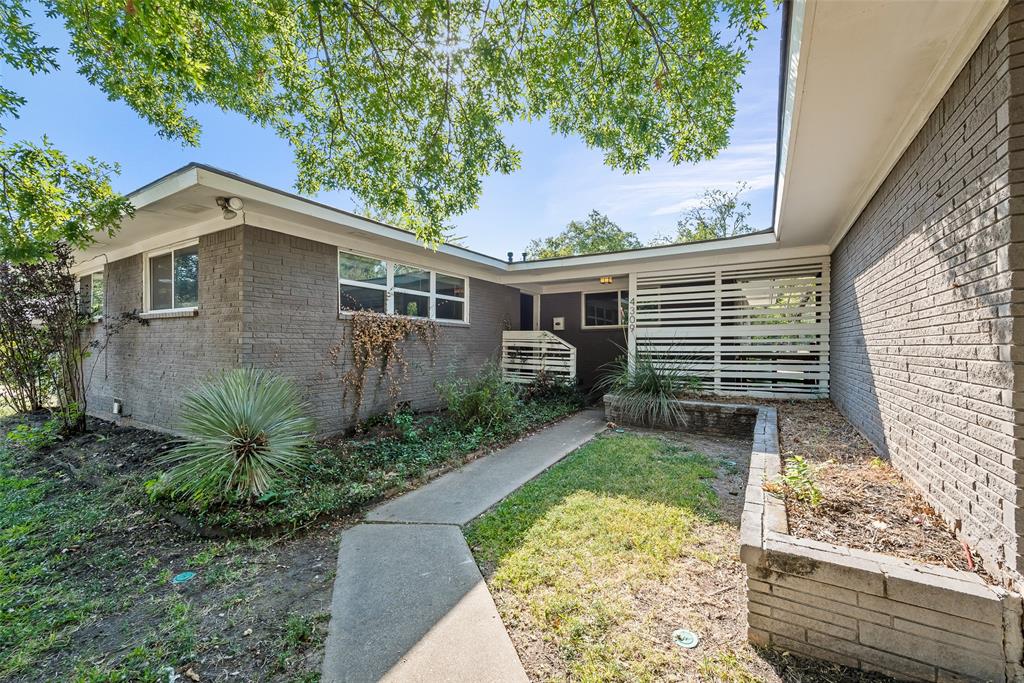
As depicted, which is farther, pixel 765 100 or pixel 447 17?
pixel 765 100

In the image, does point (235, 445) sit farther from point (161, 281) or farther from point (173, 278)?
point (161, 281)

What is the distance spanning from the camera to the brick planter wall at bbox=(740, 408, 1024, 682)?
1624 mm

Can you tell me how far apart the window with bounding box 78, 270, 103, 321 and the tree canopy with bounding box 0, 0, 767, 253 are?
443 centimetres

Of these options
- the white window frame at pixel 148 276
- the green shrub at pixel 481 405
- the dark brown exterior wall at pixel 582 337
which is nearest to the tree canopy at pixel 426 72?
the white window frame at pixel 148 276

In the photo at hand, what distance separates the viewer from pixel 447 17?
395 centimetres

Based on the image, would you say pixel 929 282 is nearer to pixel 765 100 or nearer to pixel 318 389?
pixel 765 100

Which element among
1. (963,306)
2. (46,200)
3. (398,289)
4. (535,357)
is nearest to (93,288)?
(46,200)

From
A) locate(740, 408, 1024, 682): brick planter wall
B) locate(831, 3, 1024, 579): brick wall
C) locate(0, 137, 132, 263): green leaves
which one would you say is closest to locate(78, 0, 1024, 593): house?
locate(831, 3, 1024, 579): brick wall

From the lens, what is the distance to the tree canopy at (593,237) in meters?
25.4

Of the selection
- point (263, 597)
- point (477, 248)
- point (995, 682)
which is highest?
point (477, 248)

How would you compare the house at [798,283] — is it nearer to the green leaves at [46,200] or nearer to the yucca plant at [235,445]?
the green leaves at [46,200]

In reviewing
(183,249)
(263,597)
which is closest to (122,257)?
(183,249)

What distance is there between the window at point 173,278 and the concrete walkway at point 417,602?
4.76 meters

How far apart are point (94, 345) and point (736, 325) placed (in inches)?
474
